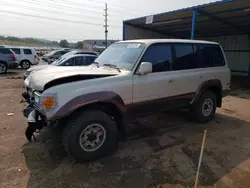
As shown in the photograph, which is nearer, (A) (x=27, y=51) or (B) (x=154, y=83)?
(B) (x=154, y=83)

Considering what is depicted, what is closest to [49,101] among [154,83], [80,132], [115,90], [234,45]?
[80,132]

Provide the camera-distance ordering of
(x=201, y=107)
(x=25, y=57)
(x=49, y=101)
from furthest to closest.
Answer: (x=25, y=57) < (x=201, y=107) < (x=49, y=101)

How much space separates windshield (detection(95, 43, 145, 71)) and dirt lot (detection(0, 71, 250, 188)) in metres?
1.58

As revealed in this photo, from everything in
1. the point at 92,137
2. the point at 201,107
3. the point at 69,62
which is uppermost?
the point at 69,62

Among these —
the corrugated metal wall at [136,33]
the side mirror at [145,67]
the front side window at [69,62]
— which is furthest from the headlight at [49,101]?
the corrugated metal wall at [136,33]

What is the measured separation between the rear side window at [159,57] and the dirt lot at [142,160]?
1510 mm

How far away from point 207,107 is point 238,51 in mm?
14108

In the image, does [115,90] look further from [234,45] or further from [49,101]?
[234,45]

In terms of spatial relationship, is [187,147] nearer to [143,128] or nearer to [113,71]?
[143,128]

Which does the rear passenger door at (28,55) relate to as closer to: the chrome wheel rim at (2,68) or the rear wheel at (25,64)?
the rear wheel at (25,64)

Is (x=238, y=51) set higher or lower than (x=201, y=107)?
higher

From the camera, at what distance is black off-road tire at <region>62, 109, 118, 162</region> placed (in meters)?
3.07

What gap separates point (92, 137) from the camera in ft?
10.8

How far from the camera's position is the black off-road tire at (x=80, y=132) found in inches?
121
